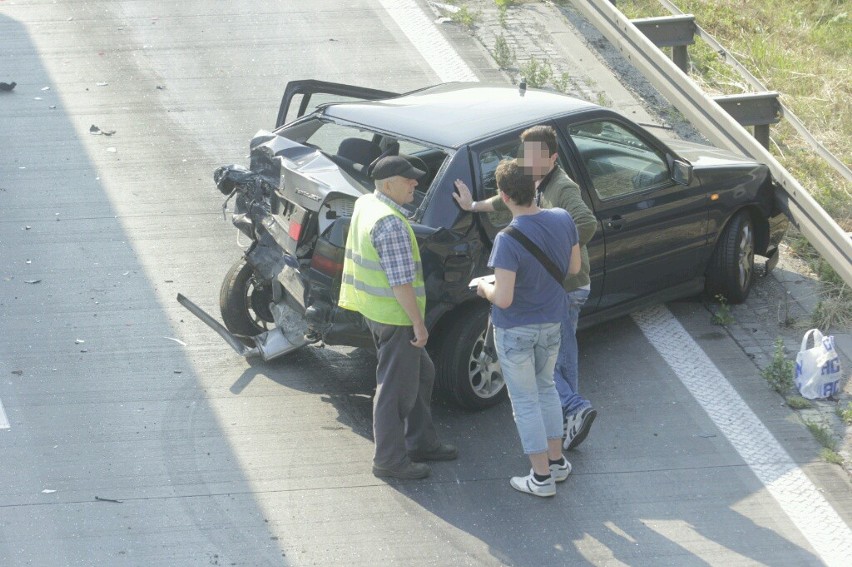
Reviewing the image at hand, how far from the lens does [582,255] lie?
6.60 metres

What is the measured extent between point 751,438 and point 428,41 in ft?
24.3

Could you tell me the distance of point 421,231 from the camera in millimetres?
6480

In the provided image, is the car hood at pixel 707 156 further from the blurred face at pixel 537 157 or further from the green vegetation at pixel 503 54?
the green vegetation at pixel 503 54

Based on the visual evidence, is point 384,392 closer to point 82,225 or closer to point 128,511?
point 128,511

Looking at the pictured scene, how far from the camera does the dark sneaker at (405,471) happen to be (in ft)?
20.8

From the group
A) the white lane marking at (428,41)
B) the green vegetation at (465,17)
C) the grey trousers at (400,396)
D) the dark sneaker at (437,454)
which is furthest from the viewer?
the green vegetation at (465,17)

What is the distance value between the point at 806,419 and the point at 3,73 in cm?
905

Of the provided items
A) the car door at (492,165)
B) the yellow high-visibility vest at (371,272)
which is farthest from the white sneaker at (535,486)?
the car door at (492,165)

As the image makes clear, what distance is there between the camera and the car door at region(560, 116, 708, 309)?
7418 millimetres

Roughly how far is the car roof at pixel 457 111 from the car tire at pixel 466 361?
105 cm

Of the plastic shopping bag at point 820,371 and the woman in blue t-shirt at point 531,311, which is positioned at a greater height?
the woman in blue t-shirt at point 531,311

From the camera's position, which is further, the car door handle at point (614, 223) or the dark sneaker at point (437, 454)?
the car door handle at point (614, 223)

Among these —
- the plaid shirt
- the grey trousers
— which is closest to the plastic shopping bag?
the grey trousers

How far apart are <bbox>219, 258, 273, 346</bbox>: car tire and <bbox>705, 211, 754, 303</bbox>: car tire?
10.7ft
